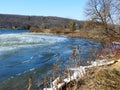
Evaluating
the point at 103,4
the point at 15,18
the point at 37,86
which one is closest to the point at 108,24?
the point at 103,4

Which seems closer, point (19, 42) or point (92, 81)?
point (92, 81)

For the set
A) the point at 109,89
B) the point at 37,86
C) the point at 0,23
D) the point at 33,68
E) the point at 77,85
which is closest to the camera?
the point at 109,89

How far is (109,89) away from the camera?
240 inches

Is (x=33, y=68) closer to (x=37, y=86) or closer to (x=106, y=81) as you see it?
(x=37, y=86)

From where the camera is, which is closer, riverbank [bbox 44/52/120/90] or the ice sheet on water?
riverbank [bbox 44/52/120/90]

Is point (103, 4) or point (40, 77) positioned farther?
point (103, 4)

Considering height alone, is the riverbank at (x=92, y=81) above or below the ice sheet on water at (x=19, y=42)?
above

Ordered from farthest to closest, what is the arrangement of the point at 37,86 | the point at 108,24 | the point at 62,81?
1. the point at 108,24
2. the point at 37,86
3. the point at 62,81

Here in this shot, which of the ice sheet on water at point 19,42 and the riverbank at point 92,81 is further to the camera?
the ice sheet on water at point 19,42

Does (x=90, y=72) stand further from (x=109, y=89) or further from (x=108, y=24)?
(x=108, y=24)

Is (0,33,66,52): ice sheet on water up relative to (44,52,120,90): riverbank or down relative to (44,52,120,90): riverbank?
down

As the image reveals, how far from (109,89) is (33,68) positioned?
6.30m

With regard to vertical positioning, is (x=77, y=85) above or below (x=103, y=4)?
below

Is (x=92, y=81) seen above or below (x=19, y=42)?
above
